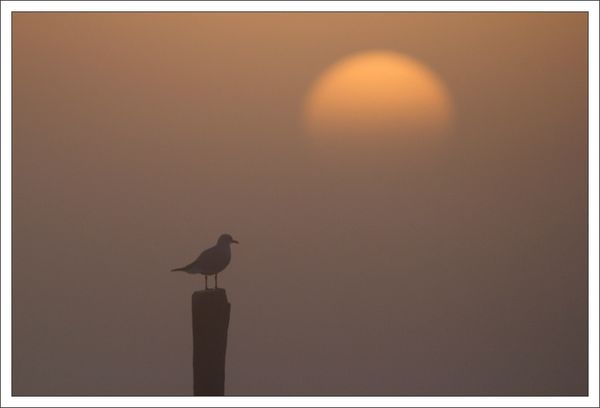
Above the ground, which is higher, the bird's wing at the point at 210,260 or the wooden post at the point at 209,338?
the bird's wing at the point at 210,260

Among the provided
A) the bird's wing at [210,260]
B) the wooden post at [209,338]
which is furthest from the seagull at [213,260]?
the wooden post at [209,338]

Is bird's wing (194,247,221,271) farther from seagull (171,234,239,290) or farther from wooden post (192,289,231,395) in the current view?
wooden post (192,289,231,395)

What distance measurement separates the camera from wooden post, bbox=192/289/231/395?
3.38m

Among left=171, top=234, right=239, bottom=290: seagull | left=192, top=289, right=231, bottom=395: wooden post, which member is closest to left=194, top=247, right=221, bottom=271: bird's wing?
left=171, top=234, right=239, bottom=290: seagull

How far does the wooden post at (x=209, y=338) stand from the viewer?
338 cm

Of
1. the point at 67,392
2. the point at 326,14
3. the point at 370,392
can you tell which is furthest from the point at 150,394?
the point at 326,14

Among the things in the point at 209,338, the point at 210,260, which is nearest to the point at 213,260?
the point at 210,260

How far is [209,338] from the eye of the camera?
339cm

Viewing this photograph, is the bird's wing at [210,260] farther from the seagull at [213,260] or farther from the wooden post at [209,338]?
the wooden post at [209,338]

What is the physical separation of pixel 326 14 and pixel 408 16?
50cm

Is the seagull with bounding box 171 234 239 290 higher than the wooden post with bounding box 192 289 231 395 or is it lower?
higher

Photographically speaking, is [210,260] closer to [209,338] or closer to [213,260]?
[213,260]

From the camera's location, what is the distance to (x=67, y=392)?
498 cm

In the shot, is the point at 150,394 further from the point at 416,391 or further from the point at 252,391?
the point at 416,391
